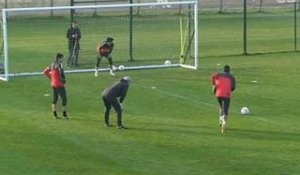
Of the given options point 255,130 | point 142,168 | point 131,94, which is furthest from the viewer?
point 131,94

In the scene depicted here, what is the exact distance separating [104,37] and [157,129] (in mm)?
23541

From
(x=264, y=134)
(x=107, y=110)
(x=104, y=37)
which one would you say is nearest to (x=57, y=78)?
(x=107, y=110)

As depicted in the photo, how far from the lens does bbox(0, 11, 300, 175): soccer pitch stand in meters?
19.8

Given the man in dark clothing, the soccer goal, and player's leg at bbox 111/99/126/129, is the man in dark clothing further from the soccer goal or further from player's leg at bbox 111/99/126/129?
the soccer goal

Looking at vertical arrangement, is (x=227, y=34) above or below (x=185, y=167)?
above

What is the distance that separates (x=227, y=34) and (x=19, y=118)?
28.2 m

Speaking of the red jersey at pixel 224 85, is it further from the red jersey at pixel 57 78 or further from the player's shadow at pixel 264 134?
the red jersey at pixel 57 78

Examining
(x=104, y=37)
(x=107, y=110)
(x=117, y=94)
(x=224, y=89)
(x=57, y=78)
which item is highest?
(x=104, y=37)

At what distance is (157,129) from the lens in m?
24.1

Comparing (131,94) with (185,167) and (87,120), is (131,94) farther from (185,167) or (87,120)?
(185,167)

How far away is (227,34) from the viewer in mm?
52156

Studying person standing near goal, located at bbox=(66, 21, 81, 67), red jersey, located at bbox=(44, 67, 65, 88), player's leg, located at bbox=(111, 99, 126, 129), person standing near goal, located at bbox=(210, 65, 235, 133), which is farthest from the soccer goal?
person standing near goal, located at bbox=(210, 65, 235, 133)

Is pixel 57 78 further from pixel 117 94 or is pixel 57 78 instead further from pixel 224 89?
pixel 224 89

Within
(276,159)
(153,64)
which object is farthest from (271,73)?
(276,159)
